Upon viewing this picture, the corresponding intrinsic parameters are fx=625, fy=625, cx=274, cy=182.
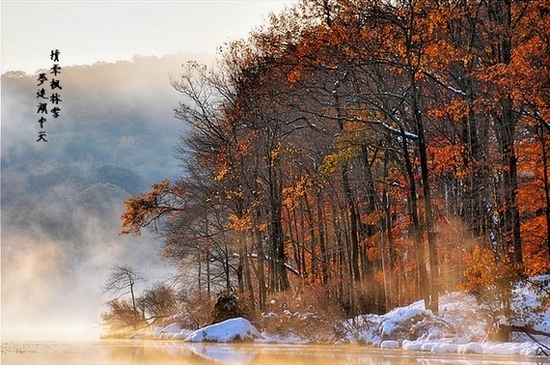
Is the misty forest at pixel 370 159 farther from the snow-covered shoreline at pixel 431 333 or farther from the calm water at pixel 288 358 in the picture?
the calm water at pixel 288 358

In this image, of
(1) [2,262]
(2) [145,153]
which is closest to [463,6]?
(1) [2,262]

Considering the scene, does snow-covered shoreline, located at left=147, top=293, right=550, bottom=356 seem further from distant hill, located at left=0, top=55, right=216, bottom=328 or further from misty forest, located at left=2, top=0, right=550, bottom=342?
distant hill, located at left=0, top=55, right=216, bottom=328

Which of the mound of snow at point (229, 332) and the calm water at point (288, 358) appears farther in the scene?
the mound of snow at point (229, 332)

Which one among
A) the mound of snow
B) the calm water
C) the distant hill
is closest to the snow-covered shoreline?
the mound of snow

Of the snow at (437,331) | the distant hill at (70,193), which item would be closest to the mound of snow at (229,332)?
the snow at (437,331)

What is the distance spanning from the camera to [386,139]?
2167 cm

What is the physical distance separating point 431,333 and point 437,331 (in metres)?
0.16

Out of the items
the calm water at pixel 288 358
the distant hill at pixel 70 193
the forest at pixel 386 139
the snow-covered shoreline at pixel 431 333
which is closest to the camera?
the calm water at pixel 288 358

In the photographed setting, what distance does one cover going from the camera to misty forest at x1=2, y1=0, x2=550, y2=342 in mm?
18312

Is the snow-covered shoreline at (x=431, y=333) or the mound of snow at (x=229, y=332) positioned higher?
the snow-covered shoreline at (x=431, y=333)

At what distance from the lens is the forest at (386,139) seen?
59.9 feet

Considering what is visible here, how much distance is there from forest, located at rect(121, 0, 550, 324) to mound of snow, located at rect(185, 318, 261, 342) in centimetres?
269

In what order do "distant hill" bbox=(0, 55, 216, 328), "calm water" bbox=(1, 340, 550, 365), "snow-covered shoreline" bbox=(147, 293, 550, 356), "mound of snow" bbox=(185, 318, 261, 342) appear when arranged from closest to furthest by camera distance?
"calm water" bbox=(1, 340, 550, 365) < "snow-covered shoreline" bbox=(147, 293, 550, 356) < "mound of snow" bbox=(185, 318, 261, 342) < "distant hill" bbox=(0, 55, 216, 328)

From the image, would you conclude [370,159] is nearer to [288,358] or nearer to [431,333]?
[431,333]
